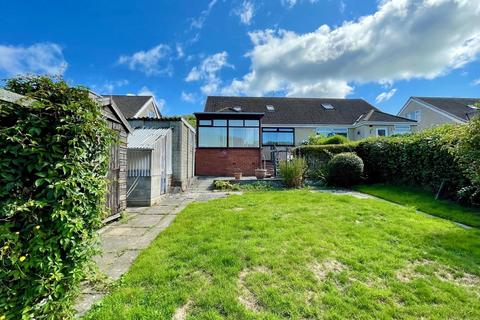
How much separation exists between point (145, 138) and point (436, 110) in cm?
2655

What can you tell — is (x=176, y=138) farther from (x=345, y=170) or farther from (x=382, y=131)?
(x=382, y=131)

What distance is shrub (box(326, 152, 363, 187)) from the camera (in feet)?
34.5

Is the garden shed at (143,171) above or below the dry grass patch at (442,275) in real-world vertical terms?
above

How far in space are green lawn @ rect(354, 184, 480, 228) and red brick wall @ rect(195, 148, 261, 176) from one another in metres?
7.23

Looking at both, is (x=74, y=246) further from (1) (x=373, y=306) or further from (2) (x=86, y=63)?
(2) (x=86, y=63)

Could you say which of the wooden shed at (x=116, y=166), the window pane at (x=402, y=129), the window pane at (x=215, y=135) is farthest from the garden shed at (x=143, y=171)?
the window pane at (x=402, y=129)

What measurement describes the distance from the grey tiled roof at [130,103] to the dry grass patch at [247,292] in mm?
18185

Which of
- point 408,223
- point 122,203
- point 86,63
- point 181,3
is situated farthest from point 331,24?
point 86,63

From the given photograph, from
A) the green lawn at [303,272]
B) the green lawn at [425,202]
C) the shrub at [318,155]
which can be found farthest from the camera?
the shrub at [318,155]

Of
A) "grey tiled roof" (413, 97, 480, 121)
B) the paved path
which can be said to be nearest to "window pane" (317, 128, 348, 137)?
"grey tiled roof" (413, 97, 480, 121)

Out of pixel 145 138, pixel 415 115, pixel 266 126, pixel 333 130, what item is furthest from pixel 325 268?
pixel 415 115

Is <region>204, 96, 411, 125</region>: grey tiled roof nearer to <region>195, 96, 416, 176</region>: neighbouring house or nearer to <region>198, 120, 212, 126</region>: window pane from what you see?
<region>195, 96, 416, 176</region>: neighbouring house

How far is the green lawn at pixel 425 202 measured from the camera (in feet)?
18.4

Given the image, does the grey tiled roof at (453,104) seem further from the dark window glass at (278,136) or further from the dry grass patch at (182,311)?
the dry grass patch at (182,311)
